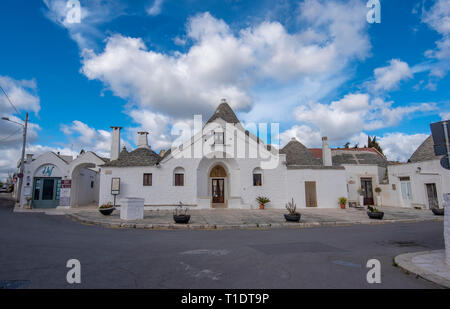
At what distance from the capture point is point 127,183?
20844 millimetres

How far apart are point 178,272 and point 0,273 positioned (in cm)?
338

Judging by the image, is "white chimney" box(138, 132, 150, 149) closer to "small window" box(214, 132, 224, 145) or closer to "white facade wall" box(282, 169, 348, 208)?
"small window" box(214, 132, 224, 145)

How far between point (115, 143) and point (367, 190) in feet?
81.3

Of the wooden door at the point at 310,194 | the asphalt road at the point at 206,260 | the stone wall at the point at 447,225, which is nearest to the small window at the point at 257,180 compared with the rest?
the wooden door at the point at 310,194

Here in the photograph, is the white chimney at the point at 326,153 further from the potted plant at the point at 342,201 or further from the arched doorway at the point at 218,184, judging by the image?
the arched doorway at the point at 218,184

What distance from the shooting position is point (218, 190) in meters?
22.8

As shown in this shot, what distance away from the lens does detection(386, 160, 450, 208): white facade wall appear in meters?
19.8

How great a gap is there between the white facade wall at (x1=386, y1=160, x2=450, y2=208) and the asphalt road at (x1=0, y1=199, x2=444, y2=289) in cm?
1419

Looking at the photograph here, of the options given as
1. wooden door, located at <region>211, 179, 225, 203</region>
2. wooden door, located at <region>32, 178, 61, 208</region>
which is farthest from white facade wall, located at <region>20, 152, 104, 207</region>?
wooden door, located at <region>211, 179, 225, 203</region>

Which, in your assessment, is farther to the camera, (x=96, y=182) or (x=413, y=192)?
(x=96, y=182)

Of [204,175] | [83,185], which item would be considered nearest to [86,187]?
[83,185]

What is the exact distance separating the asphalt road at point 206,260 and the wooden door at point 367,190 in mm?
17493
